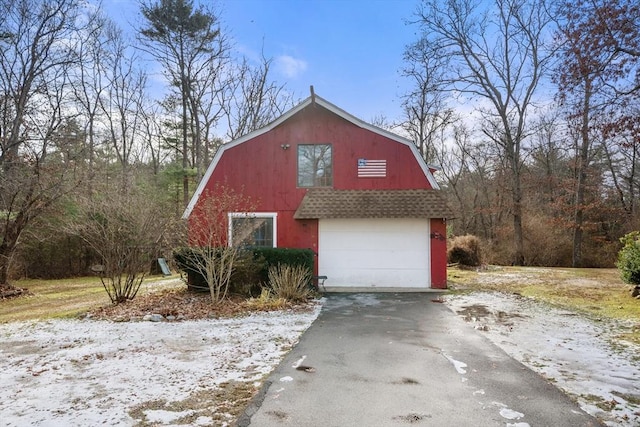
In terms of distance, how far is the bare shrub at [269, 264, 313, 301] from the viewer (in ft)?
29.9

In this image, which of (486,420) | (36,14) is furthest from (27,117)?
(486,420)

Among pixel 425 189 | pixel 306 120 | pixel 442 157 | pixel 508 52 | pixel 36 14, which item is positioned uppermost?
pixel 508 52

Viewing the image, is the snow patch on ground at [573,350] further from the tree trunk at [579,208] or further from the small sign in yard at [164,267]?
the tree trunk at [579,208]

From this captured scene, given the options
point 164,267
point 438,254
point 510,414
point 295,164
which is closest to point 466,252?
point 438,254

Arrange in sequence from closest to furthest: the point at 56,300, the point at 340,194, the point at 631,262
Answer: the point at 631,262 < the point at 56,300 < the point at 340,194

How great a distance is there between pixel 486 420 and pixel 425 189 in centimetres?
912

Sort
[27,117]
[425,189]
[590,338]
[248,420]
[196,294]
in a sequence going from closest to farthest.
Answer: [248,420] < [590,338] < [196,294] < [425,189] < [27,117]

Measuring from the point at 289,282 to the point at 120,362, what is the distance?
475cm

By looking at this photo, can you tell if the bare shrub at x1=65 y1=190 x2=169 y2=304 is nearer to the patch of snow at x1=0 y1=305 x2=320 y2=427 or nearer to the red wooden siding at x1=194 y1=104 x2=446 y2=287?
the patch of snow at x1=0 y1=305 x2=320 y2=427

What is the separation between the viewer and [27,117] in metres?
13.4

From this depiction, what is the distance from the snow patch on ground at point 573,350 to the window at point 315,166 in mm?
5260

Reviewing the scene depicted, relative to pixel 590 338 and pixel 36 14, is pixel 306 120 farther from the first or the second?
pixel 36 14

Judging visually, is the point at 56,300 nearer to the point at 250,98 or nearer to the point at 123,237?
the point at 123,237

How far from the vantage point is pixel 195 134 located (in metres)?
21.9
